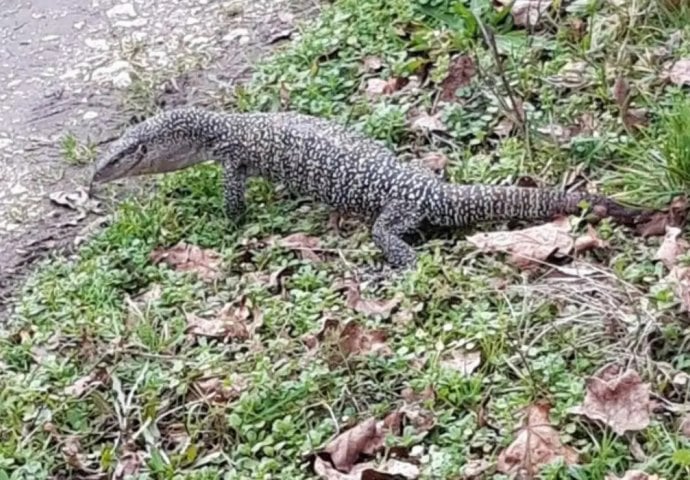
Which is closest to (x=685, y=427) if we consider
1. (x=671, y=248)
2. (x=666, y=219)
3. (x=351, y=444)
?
(x=671, y=248)

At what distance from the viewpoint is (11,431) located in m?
5.18

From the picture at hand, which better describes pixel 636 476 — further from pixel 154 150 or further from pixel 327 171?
pixel 154 150

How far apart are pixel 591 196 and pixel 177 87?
272 centimetres

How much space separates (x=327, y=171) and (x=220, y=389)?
4.48 feet

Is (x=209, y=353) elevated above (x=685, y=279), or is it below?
below

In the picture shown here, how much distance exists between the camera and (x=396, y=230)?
5.81 m

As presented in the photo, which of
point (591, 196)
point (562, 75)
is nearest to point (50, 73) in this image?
point (562, 75)

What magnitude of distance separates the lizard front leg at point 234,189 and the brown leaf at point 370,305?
1.02 metres

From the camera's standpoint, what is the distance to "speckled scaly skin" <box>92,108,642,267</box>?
567 cm

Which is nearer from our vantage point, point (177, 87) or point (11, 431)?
point (11, 431)

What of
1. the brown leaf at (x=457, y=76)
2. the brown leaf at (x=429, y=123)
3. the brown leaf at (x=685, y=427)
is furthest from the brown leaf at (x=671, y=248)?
the brown leaf at (x=457, y=76)

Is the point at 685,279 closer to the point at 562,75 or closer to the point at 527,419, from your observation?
the point at 527,419

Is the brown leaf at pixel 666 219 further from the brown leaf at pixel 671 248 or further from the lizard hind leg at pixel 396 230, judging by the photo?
the lizard hind leg at pixel 396 230

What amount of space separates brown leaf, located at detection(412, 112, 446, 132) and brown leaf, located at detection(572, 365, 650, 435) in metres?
2.16
